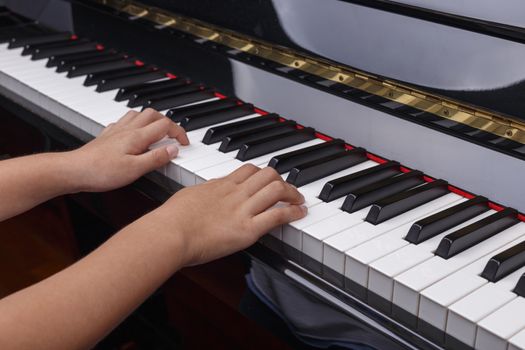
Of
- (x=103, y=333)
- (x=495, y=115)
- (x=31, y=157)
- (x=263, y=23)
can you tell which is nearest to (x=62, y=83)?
(x=31, y=157)

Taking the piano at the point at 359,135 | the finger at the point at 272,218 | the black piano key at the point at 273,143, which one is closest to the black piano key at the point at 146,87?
the piano at the point at 359,135

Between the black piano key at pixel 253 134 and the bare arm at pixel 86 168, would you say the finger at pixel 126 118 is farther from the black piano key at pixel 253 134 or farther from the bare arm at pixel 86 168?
the black piano key at pixel 253 134

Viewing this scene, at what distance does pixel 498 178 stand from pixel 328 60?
1.31 ft

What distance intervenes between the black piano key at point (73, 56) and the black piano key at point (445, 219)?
1041 millimetres

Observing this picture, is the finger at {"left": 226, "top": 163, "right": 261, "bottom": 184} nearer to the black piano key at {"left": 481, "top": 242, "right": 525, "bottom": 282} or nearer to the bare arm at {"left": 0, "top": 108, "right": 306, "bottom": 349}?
the bare arm at {"left": 0, "top": 108, "right": 306, "bottom": 349}

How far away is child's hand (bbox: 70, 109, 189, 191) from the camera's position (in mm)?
1169

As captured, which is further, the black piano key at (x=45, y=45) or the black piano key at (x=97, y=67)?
the black piano key at (x=45, y=45)

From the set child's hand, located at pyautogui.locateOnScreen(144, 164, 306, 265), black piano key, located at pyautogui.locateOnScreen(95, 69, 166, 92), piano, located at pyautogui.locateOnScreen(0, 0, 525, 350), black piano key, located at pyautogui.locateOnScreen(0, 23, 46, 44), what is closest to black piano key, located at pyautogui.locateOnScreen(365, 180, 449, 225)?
piano, located at pyautogui.locateOnScreen(0, 0, 525, 350)

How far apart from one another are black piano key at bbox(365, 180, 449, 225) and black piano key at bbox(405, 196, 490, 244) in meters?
0.05

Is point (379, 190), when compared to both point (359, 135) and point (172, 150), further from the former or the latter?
point (172, 150)

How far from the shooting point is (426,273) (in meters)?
0.87

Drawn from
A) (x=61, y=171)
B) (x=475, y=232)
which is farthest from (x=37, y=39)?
(x=475, y=232)

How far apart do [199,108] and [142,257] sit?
540 millimetres

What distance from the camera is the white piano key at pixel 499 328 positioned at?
0.76 m
